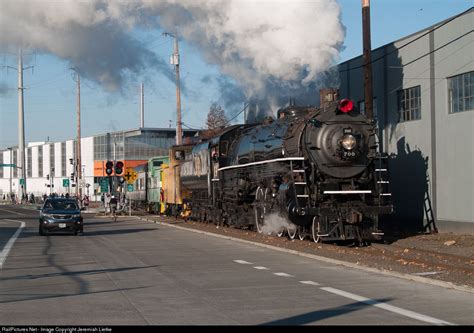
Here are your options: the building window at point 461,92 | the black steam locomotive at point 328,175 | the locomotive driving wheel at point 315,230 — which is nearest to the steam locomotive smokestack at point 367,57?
the black steam locomotive at point 328,175

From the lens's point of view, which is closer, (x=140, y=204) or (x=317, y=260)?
(x=317, y=260)

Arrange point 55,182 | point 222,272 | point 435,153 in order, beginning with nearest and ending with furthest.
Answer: point 222,272 < point 435,153 < point 55,182

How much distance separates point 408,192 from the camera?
25.3 metres

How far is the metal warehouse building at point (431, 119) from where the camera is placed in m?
21.8

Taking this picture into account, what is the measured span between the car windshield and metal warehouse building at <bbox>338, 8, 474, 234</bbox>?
41.3 feet

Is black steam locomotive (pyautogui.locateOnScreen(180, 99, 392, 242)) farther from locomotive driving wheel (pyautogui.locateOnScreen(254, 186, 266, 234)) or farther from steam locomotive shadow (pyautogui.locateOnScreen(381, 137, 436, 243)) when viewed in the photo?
steam locomotive shadow (pyautogui.locateOnScreen(381, 137, 436, 243))

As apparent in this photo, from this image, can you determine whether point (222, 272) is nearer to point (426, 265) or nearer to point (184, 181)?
point (426, 265)

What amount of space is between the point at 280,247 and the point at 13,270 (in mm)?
A: 7109

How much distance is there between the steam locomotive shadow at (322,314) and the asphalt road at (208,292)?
0.04ft

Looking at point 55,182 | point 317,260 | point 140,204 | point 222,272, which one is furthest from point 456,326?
point 55,182

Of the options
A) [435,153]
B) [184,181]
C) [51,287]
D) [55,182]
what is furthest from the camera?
[55,182]

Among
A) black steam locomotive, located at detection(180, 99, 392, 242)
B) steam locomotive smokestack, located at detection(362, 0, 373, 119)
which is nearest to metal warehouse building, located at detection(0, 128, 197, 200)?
steam locomotive smokestack, located at detection(362, 0, 373, 119)

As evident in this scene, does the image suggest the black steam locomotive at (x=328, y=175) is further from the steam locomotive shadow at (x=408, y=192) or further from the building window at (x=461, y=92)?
the steam locomotive shadow at (x=408, y=192)

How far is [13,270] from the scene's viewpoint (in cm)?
1402
